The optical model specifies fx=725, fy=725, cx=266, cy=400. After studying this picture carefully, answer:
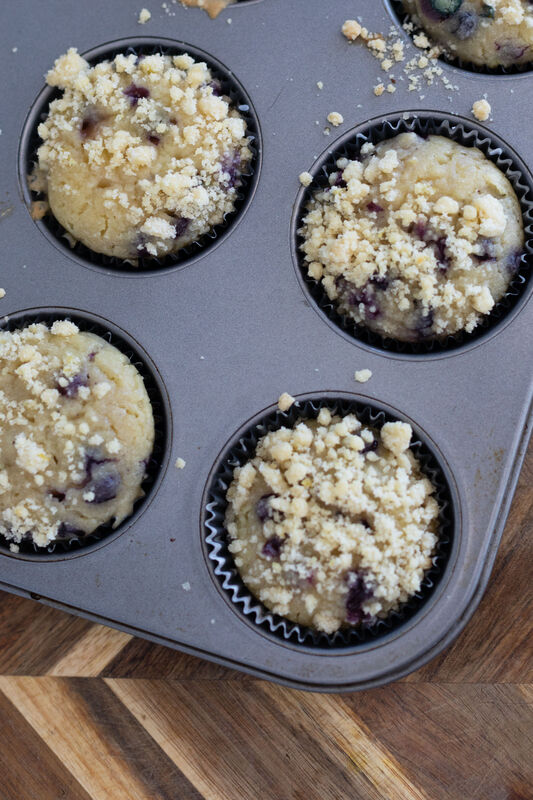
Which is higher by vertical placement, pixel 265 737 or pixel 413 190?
pixel 413 190

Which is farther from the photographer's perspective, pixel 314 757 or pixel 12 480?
pixel 314 757

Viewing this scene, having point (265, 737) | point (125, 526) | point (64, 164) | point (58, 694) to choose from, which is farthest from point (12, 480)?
point (265, 737)

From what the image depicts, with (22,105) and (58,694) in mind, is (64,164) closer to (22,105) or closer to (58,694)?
(22,105)

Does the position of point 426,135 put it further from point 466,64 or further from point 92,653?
point 92,653

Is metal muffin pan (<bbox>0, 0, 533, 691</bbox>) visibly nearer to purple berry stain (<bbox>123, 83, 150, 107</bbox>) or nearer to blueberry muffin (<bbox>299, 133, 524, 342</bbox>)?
blueberry muffin (<bbox>299, 133, 524, 342</bbox>)

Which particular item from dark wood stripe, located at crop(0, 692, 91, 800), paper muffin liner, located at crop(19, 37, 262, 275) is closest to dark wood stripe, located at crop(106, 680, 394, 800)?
dark wood stripe, located at crop(0, 692, 91, 800)

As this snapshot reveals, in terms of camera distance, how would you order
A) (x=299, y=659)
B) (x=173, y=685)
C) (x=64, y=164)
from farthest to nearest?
(x=173, y=685)
(x=64, y=164)
(x=299, y=659)
